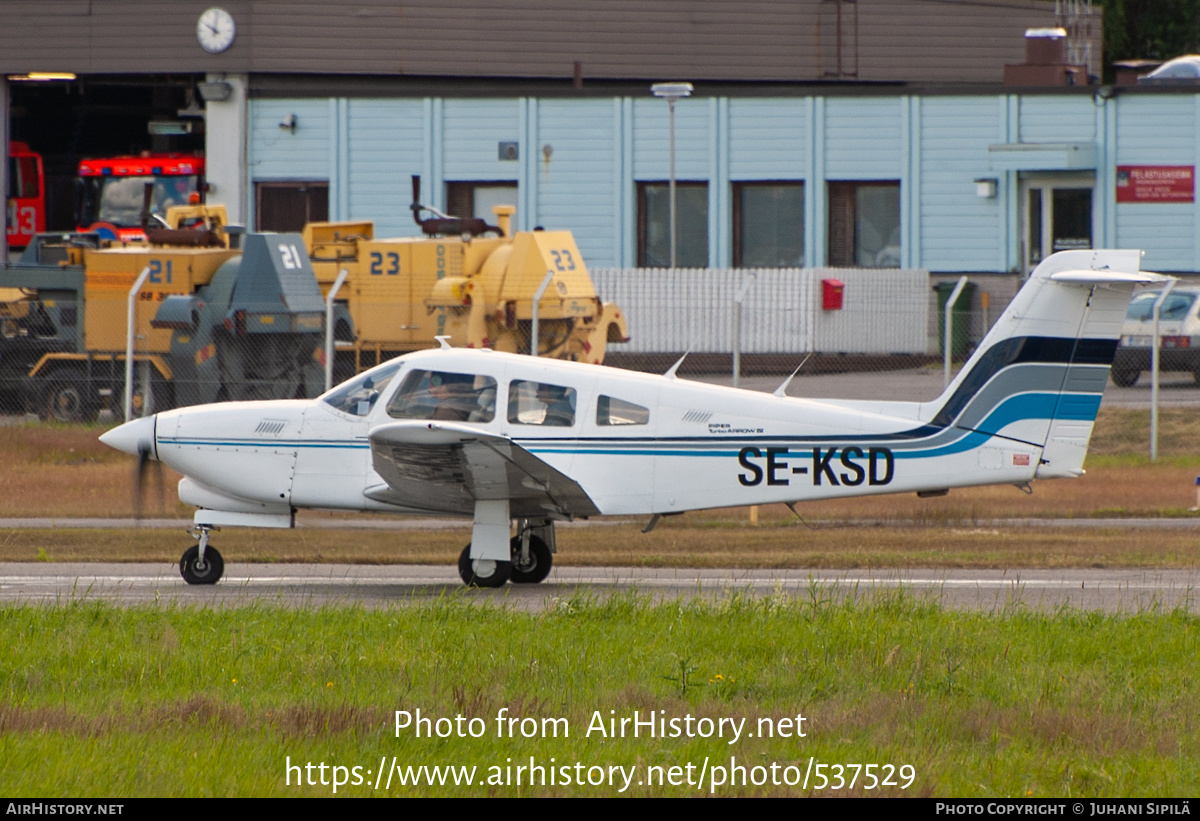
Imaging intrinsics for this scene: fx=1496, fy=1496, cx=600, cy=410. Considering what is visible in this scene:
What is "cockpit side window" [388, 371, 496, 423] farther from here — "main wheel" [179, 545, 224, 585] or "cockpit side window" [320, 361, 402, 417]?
"main wheel" [179, 545, 224, 585]

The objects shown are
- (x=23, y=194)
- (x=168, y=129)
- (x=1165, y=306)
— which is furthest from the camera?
(x=23, y=194)

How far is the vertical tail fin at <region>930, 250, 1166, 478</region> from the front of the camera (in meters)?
12.1

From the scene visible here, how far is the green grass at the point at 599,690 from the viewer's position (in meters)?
6.30

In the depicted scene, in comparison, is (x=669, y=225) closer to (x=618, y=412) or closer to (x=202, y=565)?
(x=618, y=412)

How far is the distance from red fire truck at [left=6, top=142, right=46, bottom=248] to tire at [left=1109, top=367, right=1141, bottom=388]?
26923 mm

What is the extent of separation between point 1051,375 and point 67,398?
16.6 m

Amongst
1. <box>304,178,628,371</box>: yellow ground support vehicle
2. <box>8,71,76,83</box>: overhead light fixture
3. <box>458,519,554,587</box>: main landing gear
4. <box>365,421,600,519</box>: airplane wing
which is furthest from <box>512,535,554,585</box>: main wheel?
<box>8,71,76,83</box>: overhead light fixture

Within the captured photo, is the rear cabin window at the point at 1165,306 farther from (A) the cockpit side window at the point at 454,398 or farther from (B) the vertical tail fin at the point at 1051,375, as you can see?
(A) the cockpit side window at the point at 454,398

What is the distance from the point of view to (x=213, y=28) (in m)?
36.6

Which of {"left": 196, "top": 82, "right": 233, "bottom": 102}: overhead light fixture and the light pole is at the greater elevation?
{"left": 196, "top": 82, "right": 233, "bottom": 102}: overhead light fixture

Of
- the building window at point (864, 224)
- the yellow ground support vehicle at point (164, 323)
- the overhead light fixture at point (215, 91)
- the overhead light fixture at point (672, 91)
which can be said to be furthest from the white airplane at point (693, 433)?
the overhead light fixture at point (215, 91)

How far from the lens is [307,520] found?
17.2 meters

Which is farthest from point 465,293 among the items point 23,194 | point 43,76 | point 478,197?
point 23,194

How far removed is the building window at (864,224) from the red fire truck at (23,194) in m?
20.3
